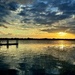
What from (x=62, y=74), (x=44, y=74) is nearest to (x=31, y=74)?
(x=44, y=74)

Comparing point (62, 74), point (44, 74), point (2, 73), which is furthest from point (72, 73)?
point (2, 73)

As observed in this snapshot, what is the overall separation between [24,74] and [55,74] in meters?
4.33

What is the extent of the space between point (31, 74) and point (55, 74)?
2.84m

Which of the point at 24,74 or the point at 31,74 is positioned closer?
the point at 31,74

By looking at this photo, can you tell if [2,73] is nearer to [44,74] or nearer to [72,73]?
[44,74]

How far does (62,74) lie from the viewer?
30.5 metres

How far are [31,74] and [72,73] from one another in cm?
495

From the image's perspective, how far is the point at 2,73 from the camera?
29031 millimetres

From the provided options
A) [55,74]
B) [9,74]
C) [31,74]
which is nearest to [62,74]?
[55,74]

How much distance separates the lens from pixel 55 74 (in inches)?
1180

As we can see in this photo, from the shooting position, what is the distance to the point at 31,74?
3016cm

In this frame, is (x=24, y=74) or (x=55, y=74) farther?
(x=24, y=74)

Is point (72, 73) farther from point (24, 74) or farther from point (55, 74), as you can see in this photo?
point (24, 74)

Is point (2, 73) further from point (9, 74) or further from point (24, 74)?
point (24, 74)
